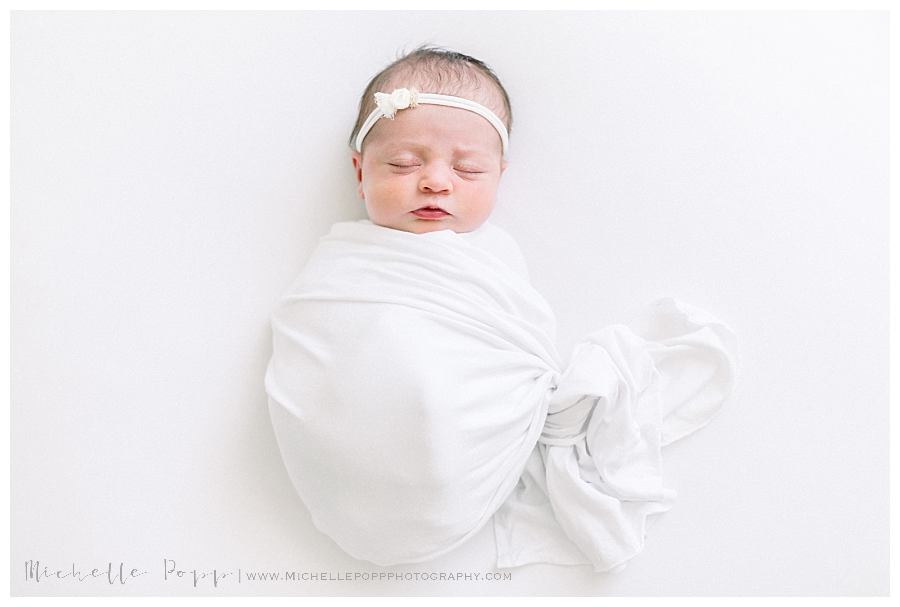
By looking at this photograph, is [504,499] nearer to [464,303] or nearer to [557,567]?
[557,567]

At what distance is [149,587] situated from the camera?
1508 millimetres

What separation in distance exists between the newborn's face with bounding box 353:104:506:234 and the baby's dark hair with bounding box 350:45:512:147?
5cm

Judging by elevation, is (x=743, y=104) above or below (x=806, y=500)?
above

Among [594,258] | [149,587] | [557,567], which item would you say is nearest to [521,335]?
[594,258]

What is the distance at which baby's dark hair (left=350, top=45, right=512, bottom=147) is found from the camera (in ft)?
4.81

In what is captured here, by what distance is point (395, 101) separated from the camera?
4.66 feet

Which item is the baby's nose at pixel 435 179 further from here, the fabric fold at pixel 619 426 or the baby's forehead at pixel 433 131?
the fabric fold at pixel 619 426

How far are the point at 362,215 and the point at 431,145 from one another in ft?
0.83

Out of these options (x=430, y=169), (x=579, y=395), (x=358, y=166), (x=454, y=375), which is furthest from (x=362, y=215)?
(x=579, y=395)

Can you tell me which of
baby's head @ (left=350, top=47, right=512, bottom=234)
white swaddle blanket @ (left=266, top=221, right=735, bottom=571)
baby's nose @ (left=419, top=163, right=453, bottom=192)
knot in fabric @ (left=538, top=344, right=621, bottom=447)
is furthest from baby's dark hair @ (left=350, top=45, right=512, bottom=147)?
knot in fabric @ (left=538, top=344, right=621, bottom=447)

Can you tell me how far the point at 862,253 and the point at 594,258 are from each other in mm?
583

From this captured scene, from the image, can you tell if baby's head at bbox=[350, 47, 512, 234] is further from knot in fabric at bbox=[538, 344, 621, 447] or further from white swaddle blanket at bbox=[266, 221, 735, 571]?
knot in fabric at bbox=[538, 344, 621, 447]

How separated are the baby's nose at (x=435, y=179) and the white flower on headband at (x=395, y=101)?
121mm

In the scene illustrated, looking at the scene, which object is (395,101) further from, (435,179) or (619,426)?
(619,426)
